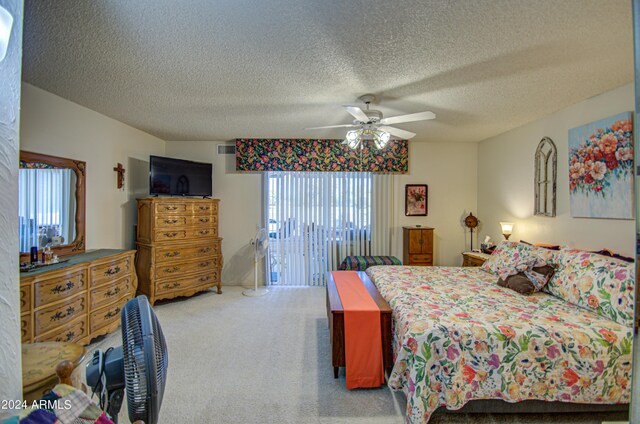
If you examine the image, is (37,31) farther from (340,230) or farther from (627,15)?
(340,230)

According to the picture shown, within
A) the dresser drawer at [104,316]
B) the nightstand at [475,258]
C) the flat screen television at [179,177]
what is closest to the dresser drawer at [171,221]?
the flat screen television at [179,177]

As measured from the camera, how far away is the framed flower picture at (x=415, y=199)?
503cm

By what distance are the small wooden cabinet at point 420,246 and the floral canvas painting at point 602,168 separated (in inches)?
78.4

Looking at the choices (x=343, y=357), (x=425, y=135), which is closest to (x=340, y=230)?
(x=425, y=135)

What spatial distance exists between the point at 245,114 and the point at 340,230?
249cm

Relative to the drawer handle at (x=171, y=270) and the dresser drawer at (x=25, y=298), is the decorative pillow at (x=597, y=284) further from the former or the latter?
the drawer handle at (x=171, y=270)

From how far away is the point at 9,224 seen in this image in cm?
76

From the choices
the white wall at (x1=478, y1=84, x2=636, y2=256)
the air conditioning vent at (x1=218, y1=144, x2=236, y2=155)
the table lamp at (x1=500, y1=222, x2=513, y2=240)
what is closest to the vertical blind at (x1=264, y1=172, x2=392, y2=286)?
the air conditioning vent at (x1=218, y1=144, x2=236, y2=155)

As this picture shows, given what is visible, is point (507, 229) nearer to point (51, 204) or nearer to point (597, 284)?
point (597, 284)

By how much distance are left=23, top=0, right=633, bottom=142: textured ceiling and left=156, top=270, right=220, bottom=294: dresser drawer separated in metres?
2.25

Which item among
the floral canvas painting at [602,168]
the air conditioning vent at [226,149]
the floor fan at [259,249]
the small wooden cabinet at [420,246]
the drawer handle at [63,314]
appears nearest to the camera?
→ the drawer handle at [63,314]

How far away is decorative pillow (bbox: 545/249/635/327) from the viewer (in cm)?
190

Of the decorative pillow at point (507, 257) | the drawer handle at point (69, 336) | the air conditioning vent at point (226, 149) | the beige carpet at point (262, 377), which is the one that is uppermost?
the air conditioning vent at point (226, 149)

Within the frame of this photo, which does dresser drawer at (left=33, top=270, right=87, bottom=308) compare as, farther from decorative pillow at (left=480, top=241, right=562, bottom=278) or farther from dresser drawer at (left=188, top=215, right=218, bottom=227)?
decorative pillow at (left=480, top=241, right=562, bottom=278)
